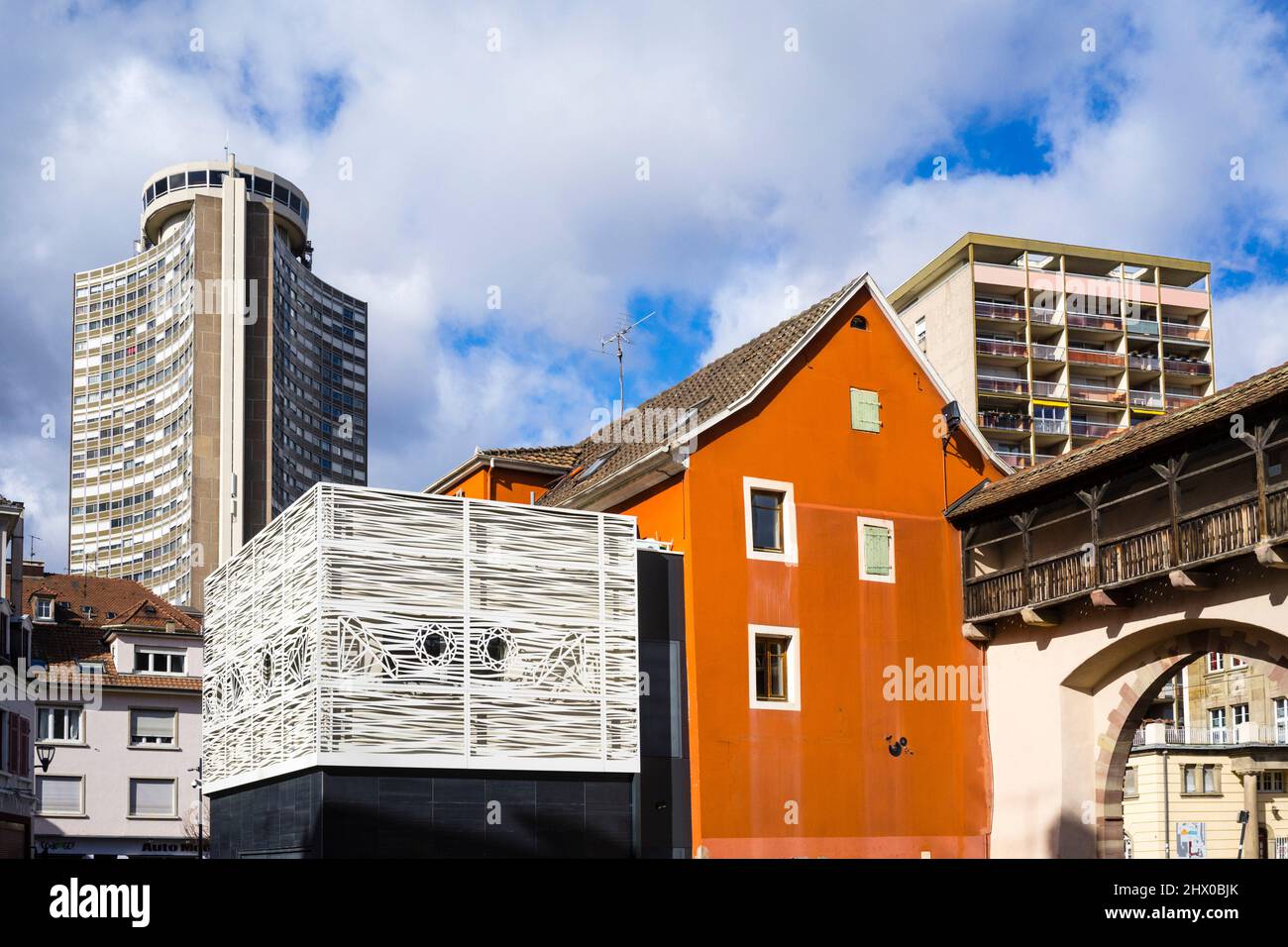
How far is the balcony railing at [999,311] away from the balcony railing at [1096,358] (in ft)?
12.1

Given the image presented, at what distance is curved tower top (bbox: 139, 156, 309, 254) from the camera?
369ft

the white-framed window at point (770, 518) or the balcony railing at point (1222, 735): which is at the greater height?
the white-framed window at point (770, 518)

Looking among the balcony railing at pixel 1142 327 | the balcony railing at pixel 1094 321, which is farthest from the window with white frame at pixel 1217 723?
the balcony railing at pixel 1142 327

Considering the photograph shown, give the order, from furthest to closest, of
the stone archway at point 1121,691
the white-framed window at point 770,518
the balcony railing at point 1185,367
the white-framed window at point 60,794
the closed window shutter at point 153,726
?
the balcony railing at point 1185,367 → the closed window shutter at point 153,726 → the white-framed window at point 60,794 → the white-framed window at point 770,518 → the stone archway at point 1121,691

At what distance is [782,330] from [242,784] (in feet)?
49.6

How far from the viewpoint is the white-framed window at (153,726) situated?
5634 cm

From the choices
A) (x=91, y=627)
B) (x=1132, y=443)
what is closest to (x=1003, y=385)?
(x=91, y=627)

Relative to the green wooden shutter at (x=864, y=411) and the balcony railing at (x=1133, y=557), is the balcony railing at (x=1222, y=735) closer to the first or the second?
the balcony railing at (x=1133, y=557)

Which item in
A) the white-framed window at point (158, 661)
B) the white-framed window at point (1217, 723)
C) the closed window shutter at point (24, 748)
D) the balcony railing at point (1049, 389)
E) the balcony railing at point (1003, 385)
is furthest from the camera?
the balcony railing at point (1049, 389)

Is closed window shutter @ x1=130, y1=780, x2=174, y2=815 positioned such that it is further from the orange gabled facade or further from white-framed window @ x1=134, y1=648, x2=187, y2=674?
the orange gabled facade

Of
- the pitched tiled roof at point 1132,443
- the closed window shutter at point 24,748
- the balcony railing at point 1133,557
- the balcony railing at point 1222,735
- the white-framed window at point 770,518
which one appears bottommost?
the balcony railing at point 1222,735

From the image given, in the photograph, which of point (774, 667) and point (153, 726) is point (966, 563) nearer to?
point (774, 667)
